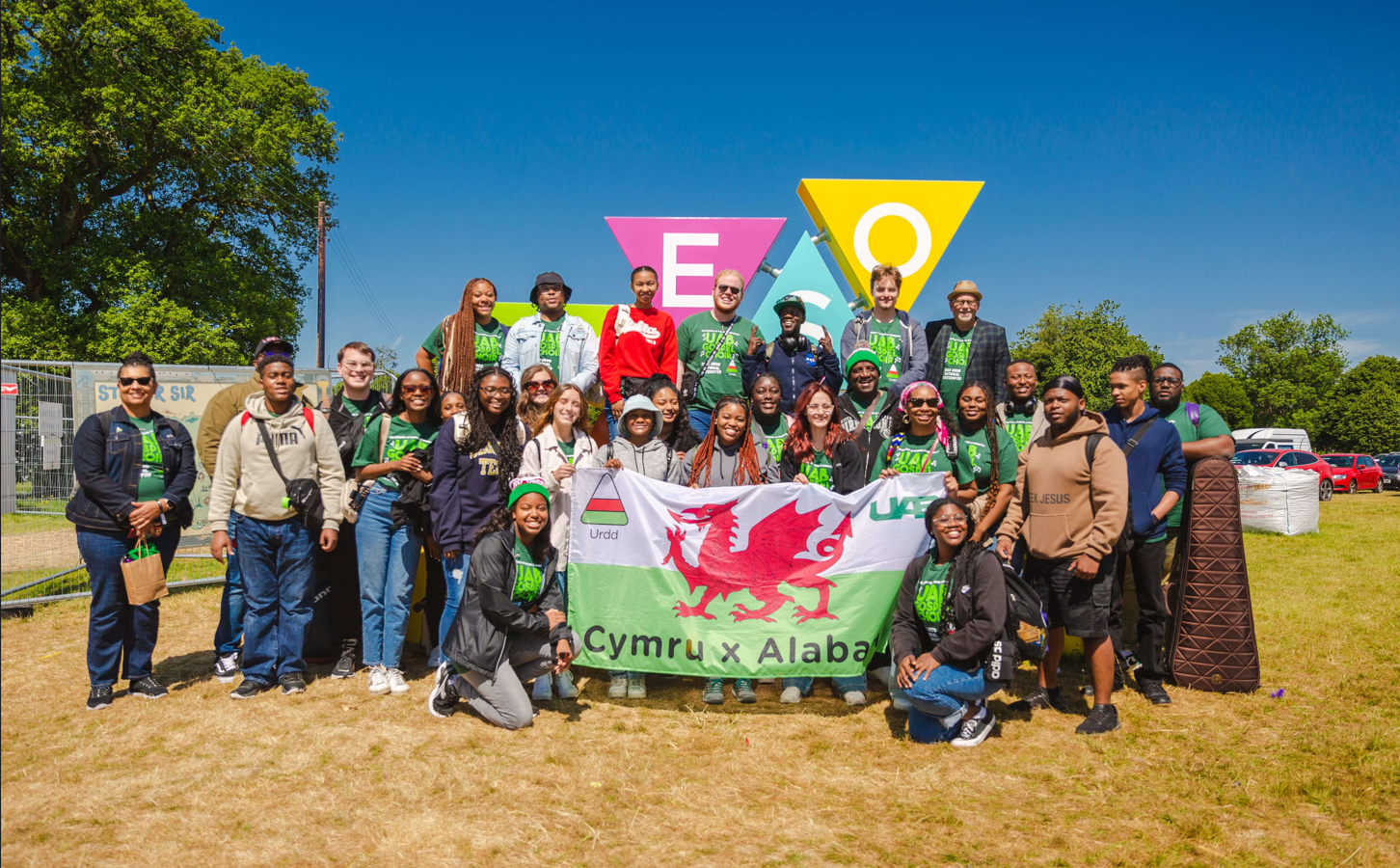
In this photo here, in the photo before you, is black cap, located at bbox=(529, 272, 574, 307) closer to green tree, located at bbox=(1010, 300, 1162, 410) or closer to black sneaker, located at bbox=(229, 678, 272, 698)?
black sneaker, located at bbox=(229, 678, 272, 698)

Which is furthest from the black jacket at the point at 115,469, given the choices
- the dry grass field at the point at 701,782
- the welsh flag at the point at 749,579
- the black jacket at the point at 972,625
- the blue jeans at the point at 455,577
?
the black jacket at the point at 972,625

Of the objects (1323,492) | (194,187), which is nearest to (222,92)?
(194,187)

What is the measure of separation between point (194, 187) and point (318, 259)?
359cm

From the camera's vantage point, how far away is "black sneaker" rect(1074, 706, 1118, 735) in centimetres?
482

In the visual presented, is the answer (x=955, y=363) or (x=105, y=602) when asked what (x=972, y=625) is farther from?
(x=105, y=602)

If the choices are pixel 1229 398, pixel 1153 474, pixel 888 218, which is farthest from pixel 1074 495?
pixel 1229 398

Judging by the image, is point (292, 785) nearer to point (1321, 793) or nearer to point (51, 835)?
point (51, 835)

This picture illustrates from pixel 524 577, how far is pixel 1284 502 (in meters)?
16.2

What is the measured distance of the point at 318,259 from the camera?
24.2 meters

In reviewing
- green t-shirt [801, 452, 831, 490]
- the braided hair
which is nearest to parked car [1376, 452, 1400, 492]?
green t-shirt [801, 452, 831, 490]

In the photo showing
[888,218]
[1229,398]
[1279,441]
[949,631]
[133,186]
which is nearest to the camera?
[949,631]

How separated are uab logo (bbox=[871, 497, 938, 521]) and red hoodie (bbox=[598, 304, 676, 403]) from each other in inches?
85.5

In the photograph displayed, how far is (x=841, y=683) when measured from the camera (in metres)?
5.38

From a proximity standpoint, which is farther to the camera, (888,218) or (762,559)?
(888,218)
